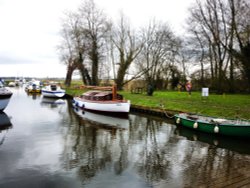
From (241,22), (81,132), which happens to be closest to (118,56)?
(241,22)

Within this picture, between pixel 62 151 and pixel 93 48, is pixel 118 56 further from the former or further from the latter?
pixel 62 151

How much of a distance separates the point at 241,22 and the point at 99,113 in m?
18.9

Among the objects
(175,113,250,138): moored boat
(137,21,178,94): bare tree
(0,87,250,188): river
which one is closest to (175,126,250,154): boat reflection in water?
(0,87,250,188): river

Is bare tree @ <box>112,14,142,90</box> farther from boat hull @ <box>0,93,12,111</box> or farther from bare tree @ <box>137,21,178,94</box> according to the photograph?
boat hull @ <box>0,93,12,111</box>

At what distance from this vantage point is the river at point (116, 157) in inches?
287

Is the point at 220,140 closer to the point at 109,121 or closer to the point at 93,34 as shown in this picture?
the point at 109,121

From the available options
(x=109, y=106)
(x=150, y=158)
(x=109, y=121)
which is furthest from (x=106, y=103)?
(x=150, y=158)

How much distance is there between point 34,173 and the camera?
25.6 ft

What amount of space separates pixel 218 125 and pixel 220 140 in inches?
30.7

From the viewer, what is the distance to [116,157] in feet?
31.3

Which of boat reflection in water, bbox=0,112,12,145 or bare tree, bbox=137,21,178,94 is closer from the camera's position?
boat reflection in water, bbox=0,112,12,145

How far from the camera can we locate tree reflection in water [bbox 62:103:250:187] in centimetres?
750

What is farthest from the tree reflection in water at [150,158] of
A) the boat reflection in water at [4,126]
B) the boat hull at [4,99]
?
the boat hull at [4,99]

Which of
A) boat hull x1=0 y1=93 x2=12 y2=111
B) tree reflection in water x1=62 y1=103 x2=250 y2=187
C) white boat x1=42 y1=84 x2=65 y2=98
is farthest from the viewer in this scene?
white boat x1=42 y1=84 x2=65 y2=98
